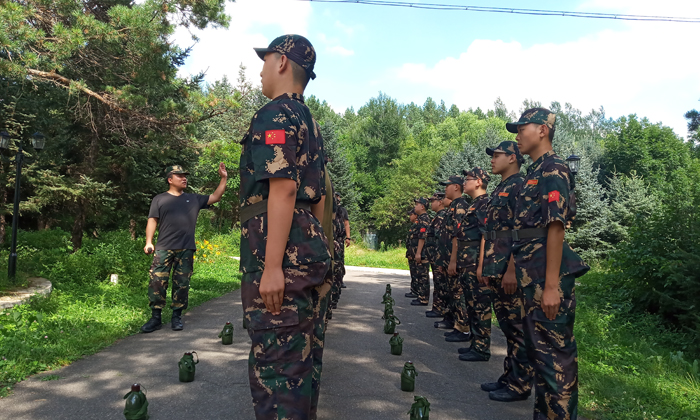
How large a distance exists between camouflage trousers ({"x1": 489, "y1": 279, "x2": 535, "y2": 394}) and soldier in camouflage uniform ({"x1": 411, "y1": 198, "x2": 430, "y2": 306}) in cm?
572

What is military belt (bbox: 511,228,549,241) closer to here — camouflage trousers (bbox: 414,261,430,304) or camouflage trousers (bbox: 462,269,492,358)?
camouflage trousers (bbox: 462,269,492,358)

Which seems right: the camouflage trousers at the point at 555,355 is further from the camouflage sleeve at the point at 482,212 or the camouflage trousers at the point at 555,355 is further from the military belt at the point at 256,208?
the camouflage sleeve at the point at 482,212

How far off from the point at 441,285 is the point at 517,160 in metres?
4.24

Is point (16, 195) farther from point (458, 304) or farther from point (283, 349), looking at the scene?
point (283, 349)

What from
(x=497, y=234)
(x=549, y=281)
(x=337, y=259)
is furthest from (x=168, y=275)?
(x=549, y=281)

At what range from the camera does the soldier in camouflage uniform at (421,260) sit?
10328 millimetres

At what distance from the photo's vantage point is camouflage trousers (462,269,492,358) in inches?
224

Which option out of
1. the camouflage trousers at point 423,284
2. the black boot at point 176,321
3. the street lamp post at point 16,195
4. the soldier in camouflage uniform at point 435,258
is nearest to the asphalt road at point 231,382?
the black boot at point 176,321

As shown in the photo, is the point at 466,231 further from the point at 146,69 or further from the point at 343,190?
the point at 343,190

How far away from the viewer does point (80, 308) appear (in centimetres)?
731

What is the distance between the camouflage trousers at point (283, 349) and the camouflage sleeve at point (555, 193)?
196 cm

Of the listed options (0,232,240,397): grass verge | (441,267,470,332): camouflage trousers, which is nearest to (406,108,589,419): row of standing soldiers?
Answer: (441,267,470,332): camouflage trousers

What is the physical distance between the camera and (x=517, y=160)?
5027mm

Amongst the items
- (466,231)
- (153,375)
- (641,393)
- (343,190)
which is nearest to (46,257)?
(153,375)
